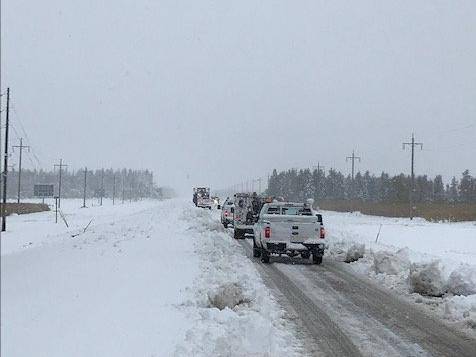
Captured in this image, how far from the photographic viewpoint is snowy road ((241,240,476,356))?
7.72 meters

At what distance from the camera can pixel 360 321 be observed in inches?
372

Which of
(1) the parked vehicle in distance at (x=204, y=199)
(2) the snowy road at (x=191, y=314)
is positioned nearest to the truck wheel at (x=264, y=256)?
(2) the snowy road at (x=191, y=314)

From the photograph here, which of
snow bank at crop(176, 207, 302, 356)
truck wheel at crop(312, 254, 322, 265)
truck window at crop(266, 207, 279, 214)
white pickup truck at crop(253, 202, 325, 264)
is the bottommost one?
truck wheel at crop(312, 254, 322, 265)

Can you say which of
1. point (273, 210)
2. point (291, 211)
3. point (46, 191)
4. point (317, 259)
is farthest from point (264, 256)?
point (46, 191)

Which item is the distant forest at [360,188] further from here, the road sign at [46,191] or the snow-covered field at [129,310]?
the snow-covered field at [129,310]

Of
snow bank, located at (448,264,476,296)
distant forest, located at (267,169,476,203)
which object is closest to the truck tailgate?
snow bank, located at (448,264,476,296)

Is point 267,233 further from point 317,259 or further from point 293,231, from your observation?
point 317,259

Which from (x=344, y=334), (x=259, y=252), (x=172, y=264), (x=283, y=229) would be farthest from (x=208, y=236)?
(x=344, y=334)

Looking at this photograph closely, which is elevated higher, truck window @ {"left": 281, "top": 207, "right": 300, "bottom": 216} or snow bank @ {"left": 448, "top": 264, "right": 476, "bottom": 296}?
truck window @ {"left": 281, "top": 207, "right": 300, "bottom": 216}

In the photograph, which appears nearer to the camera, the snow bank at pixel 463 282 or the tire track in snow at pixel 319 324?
the tire track in snow at pixel 319 324

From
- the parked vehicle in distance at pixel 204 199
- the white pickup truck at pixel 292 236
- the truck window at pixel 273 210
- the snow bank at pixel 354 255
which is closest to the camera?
the white pickup truck at pixel 292 236

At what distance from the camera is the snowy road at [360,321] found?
7723mm

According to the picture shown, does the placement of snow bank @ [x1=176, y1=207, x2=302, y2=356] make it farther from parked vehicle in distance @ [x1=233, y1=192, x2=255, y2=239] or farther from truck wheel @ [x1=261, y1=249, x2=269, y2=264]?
parked vehicle in distance @ [x1=233, y1=192, x2=255, y2=239]

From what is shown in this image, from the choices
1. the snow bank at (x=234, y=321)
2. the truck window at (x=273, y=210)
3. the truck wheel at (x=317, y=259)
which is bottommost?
the truck wheel at (x=317, y=259)
